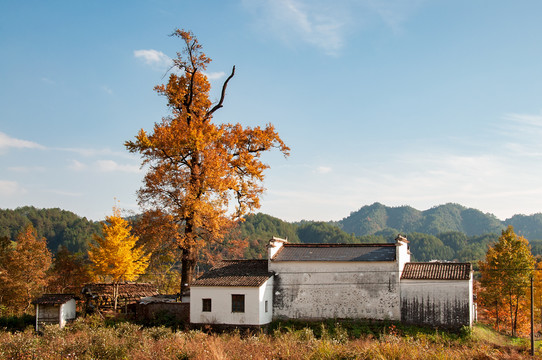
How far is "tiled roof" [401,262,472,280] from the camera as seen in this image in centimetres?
2645

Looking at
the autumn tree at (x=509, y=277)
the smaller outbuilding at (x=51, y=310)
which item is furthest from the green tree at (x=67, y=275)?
the autumn tree at (x=509, y=277)

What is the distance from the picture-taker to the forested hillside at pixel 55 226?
359ft

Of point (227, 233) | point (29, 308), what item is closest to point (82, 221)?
point (29, 308)

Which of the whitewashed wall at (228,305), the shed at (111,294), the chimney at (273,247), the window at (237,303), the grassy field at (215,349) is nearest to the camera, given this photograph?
the grassy field at (215,349)

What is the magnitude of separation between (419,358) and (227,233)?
1777cm

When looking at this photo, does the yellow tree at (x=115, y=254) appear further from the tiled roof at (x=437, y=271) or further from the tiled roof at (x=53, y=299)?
the tiled roof at (x=437, y=271)

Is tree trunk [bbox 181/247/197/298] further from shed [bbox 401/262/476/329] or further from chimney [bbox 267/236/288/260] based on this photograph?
shed [bbox 401/262/476/329]

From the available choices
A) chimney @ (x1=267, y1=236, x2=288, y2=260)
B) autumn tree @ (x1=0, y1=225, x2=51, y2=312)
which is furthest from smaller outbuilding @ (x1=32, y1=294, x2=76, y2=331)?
chimney @ (x1=267, y1=236, x2=288, y2=260)

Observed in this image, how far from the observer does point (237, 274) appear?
2878 centimetres

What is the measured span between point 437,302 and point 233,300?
34.3ft

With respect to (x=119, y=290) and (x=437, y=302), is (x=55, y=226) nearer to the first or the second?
(x=119, y=290)

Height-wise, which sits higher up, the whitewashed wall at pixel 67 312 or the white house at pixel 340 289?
the white house at pixel 340 289

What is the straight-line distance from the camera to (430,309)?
2633 centimetres

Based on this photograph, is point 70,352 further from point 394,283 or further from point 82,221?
point 82,221
